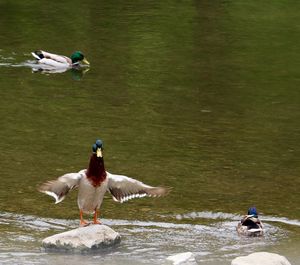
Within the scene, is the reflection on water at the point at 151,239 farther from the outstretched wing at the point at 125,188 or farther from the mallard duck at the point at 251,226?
the outstretched wing at the point at 125,188

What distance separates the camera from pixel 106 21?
102 feet

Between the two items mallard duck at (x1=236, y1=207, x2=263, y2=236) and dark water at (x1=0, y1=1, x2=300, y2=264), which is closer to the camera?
mallard duck at (x1=236, y1=207, x2=263, y2=236)

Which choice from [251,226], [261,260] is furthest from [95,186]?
[261,260]

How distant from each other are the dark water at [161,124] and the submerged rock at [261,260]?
88 cm

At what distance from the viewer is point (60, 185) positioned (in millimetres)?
11867

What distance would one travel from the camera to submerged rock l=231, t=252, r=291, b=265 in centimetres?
→ 1044

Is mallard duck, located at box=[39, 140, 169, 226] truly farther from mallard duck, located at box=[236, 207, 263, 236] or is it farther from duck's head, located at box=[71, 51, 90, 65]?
duck's head, located at box=[71, 51, 90, 65]

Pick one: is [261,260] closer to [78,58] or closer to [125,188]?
[125,188]

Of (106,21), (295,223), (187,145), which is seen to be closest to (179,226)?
(295,223)

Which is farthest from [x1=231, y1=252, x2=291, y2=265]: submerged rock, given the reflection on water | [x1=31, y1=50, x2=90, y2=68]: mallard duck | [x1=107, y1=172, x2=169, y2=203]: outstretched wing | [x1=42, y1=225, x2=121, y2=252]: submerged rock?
[x1=31, y1=50, x2=90, y2=68]: mallard duck

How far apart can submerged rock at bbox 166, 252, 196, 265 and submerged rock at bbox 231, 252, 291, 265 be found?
54 centimetres

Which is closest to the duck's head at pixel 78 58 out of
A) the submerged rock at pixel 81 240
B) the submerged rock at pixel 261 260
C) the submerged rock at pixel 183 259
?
Answer: the submerged rock at pixel 81 240

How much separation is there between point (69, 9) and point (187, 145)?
55.8 ft

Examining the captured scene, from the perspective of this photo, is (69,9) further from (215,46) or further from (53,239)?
(53,239)
